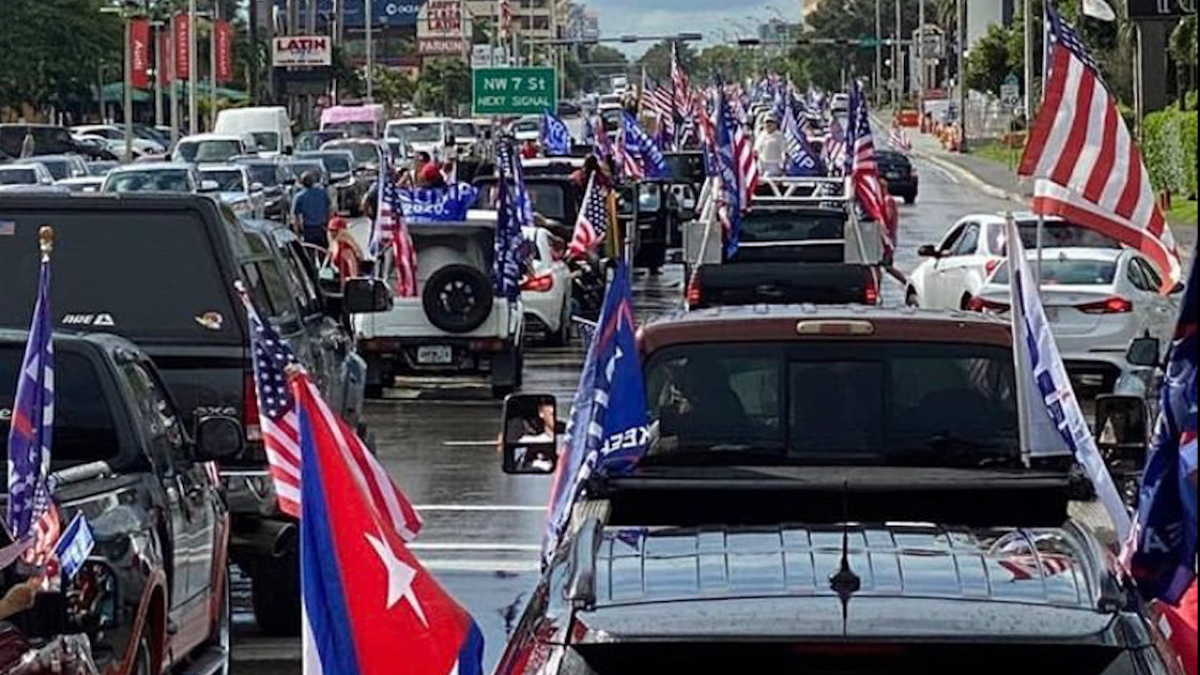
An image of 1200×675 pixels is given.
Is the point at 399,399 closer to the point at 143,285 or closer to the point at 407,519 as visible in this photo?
the point at 143,285

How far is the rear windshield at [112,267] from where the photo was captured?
44.5 feet

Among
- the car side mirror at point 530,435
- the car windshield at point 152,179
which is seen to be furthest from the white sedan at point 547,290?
the car side mirror at point 530,435

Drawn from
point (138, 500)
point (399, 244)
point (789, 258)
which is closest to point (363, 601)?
point (138, 500)

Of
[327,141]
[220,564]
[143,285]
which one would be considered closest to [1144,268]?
[143,285]

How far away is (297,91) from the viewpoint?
4562 inches

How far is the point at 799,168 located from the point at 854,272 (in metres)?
23.0

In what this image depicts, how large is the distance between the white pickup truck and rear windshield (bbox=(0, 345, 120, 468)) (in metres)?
13.6

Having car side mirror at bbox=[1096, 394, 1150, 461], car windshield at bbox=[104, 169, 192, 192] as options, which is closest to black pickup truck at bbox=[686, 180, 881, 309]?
car side mirror at bbox=[1096, 394, 1150, 461]

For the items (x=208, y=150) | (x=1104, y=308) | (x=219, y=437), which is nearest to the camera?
(x=219, y=437)

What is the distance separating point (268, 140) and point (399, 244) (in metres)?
46.4

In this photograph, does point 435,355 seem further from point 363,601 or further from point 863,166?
point 363,601

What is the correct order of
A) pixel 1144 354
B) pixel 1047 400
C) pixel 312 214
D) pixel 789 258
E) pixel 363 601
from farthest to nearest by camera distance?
pixel 312 214, pixel 789 258, pixel 1144 354, pixel 1047 400, pixel 363 601

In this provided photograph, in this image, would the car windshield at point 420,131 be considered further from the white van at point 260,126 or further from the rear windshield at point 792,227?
the rear windshield at point 792,227

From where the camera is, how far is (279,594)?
12.8 m
